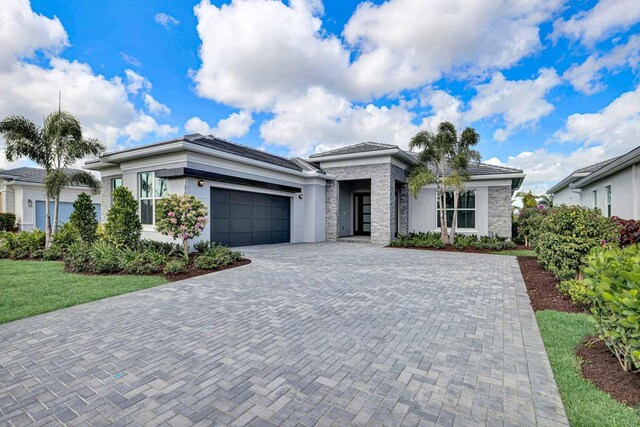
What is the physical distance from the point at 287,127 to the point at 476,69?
1283cm

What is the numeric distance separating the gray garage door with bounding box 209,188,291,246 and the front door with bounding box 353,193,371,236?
609cm

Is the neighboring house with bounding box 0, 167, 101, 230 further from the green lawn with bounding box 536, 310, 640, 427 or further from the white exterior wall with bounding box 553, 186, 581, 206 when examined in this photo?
the white exterior wall with bounding box 553, 186, 581, 206

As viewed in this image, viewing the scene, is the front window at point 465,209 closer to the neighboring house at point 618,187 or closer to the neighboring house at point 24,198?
the neighboring house at point 618,187

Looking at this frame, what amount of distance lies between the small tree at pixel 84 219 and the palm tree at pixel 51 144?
1.65 meters

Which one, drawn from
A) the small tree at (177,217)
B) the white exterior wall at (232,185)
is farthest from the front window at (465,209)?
the small tree at (177,217)

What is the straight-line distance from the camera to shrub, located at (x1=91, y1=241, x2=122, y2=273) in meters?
7.89

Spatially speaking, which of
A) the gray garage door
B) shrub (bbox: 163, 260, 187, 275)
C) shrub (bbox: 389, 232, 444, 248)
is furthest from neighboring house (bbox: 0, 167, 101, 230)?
shrub (bbox: 389, 232, 444, 248)

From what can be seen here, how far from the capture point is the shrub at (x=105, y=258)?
789 centimetres

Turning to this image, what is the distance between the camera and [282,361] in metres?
3.28

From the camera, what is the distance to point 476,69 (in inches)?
505

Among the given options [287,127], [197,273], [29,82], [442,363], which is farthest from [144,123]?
[442,363]

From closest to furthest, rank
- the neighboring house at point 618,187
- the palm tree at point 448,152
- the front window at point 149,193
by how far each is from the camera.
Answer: the neighboring house at point 618,187 → the front window at point 149,193 → the palm tree at point 448,152

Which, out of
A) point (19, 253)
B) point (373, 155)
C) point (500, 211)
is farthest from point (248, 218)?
point (500, 211)

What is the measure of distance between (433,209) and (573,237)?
426 inches
